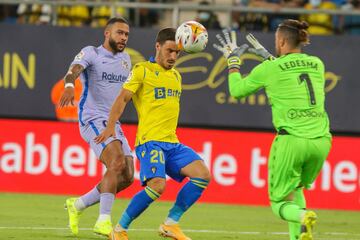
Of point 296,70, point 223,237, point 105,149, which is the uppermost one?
point 296,70

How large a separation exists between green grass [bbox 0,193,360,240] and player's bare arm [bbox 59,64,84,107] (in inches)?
60.2

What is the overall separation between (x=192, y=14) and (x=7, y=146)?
4012 mm

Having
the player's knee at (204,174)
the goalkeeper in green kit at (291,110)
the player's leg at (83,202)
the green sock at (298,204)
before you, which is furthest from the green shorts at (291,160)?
the player's leg at (83,202)

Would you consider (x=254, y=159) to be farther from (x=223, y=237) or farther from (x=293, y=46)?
(x=293, y=46)

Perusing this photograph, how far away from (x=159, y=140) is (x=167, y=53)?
0.92m

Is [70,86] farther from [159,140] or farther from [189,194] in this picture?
[189,194]

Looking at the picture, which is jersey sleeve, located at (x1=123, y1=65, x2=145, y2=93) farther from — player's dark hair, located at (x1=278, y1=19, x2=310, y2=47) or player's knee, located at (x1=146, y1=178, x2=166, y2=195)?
player's dark hair, located at (x1=278, y1=19, x2=310, y2=47)

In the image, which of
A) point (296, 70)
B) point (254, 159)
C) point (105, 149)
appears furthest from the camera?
point (254, 159)

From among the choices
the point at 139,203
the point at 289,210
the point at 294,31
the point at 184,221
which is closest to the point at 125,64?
the point at 139,203

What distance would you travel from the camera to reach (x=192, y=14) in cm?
Answer: 1947

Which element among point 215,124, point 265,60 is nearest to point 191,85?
point 215,124

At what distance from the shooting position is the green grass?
12.6 metres

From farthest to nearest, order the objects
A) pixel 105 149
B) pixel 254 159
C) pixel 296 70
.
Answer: pixel 254 159
pixel 105 149
pixel 296 70

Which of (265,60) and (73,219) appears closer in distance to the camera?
(265,60)
